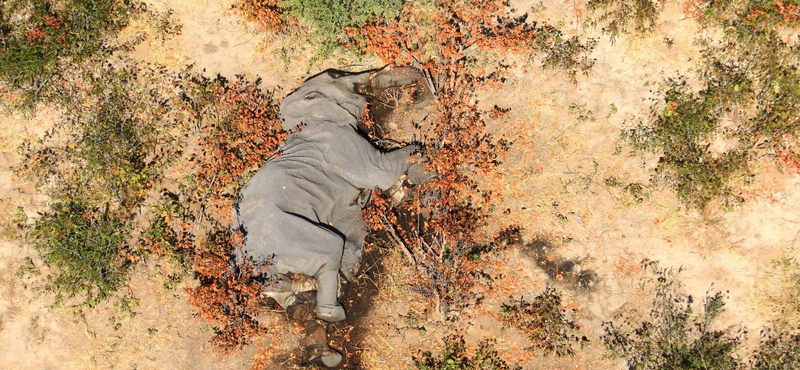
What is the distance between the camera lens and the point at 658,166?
35.2 feet

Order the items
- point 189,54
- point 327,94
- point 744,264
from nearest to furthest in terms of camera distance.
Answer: point 744,264
point 327,94
point 189,54

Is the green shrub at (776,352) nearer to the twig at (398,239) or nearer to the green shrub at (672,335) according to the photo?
the green shrub at (672,335)

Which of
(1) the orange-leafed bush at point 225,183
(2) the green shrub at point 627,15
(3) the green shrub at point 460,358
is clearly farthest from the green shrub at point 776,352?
(1) the orange-leafed bush at point 225,183

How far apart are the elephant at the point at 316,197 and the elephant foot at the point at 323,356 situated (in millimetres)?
24

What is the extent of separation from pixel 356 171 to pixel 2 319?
7.81m

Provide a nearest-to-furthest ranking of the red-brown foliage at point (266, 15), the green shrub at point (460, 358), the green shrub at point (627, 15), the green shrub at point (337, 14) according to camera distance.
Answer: the green shrub at point (460, 358), the green shrub at point (627, 15), the green shrub at point (337, 14), the red-brown foliage at point (266, 15)

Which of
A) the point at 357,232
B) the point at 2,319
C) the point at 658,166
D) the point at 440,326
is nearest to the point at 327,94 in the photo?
the point at 357,232

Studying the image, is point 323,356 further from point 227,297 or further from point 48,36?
point 48,36

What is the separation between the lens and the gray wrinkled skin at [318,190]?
399 inches

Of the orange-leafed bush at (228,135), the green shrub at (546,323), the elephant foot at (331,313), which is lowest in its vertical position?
the elephant foot at (331,313)

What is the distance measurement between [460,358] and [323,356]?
2.72 m

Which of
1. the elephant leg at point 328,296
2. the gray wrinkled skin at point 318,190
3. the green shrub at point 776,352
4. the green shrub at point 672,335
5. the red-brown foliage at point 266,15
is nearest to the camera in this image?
the green shrub at point 776,352

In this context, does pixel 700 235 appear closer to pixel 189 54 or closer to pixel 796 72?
pixel 796 72

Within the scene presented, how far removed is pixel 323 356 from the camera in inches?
413
